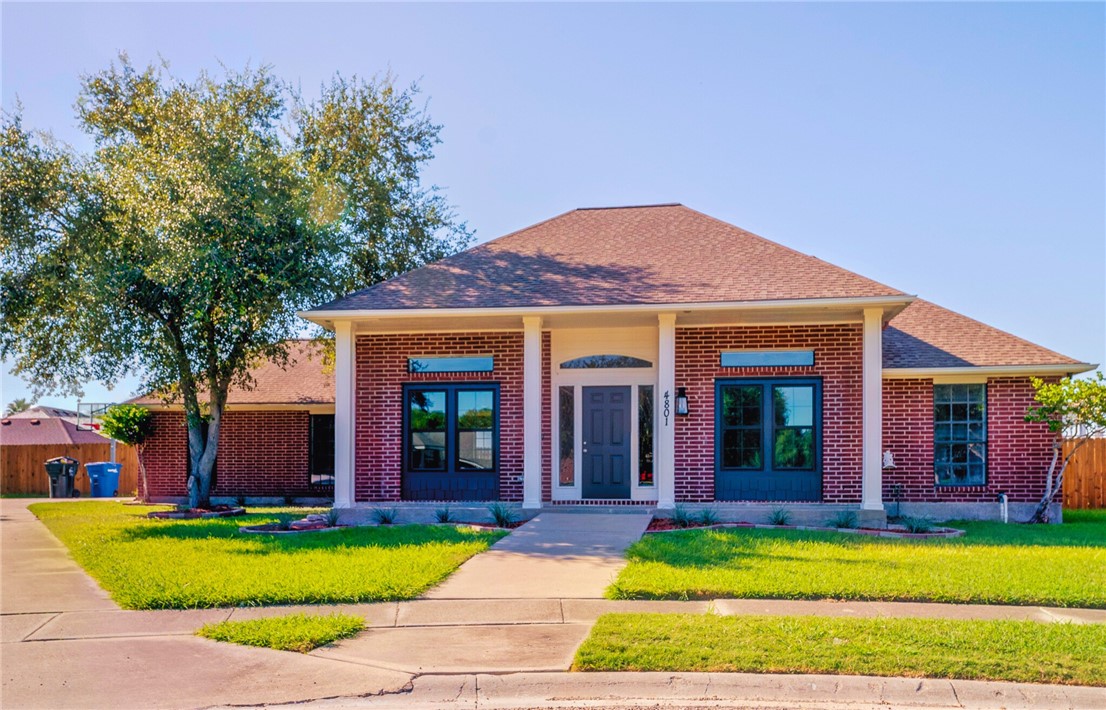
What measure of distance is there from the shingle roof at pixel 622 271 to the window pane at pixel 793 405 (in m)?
1.89

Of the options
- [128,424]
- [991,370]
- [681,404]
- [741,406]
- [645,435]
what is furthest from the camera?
[128,424]

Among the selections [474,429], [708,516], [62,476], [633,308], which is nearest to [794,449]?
[708,516]

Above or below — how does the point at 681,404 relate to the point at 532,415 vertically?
above

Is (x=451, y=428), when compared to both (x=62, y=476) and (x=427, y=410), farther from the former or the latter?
(x=62, y=476)

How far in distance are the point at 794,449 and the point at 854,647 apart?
9.41 m

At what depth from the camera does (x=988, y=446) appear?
57.2 ft

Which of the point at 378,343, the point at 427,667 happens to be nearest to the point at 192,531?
the point at 378,343

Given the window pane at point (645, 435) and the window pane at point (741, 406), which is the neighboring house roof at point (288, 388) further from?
the window pane at point (741, 406)

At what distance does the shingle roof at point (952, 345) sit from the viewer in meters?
17.2

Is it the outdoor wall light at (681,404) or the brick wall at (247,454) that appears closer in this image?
the outdoor wall light at (681,404)

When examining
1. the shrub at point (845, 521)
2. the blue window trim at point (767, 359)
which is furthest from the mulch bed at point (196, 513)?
the shrub at point (845, 521)

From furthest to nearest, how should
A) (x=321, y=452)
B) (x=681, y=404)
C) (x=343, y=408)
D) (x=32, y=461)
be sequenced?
(x=32, y=461) < (x=321, y=452) < (x=343, y=408) < (x=681, y=404)

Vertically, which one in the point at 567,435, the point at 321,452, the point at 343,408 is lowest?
the point at 321,452

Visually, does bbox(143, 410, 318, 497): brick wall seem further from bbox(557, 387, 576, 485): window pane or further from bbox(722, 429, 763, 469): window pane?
bbox(722, 429, 763, 469): window pane
